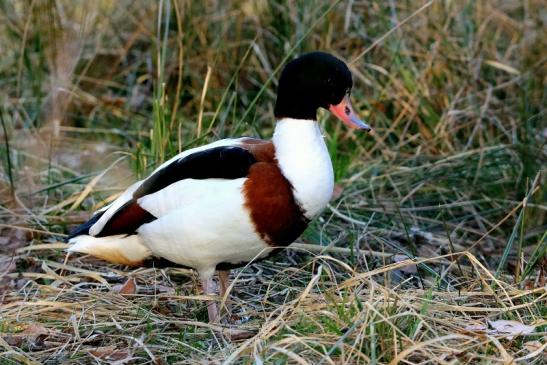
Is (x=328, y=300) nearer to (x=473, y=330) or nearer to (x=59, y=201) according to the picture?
(x=473, y=330)

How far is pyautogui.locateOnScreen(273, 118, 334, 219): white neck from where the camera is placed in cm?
329

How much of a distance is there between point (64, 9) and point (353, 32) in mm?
2013

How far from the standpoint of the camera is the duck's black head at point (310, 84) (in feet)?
11.3

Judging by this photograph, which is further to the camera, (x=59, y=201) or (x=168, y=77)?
(x=168, y=77)

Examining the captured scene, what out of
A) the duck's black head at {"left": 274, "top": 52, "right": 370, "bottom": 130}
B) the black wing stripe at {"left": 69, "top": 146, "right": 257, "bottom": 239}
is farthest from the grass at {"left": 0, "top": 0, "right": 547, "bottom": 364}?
the duck's black head at {"left": 274, "top": 52, "right": 370, "bottom": 130}

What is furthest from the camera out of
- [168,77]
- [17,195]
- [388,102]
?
[168,77]

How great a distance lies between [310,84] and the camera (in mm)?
3451

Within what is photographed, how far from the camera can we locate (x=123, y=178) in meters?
4.71

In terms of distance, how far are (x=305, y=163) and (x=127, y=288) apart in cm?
91

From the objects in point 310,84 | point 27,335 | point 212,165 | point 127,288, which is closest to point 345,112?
point 310,84

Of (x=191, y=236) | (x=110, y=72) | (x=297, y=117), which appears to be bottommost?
(x=110, y=72)

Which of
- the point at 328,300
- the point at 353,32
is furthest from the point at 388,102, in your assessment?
the point at 328,300

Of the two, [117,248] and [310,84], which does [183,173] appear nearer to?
[117,248]

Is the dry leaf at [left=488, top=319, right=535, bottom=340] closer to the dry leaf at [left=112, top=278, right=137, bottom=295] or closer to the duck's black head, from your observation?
the duck's black head
